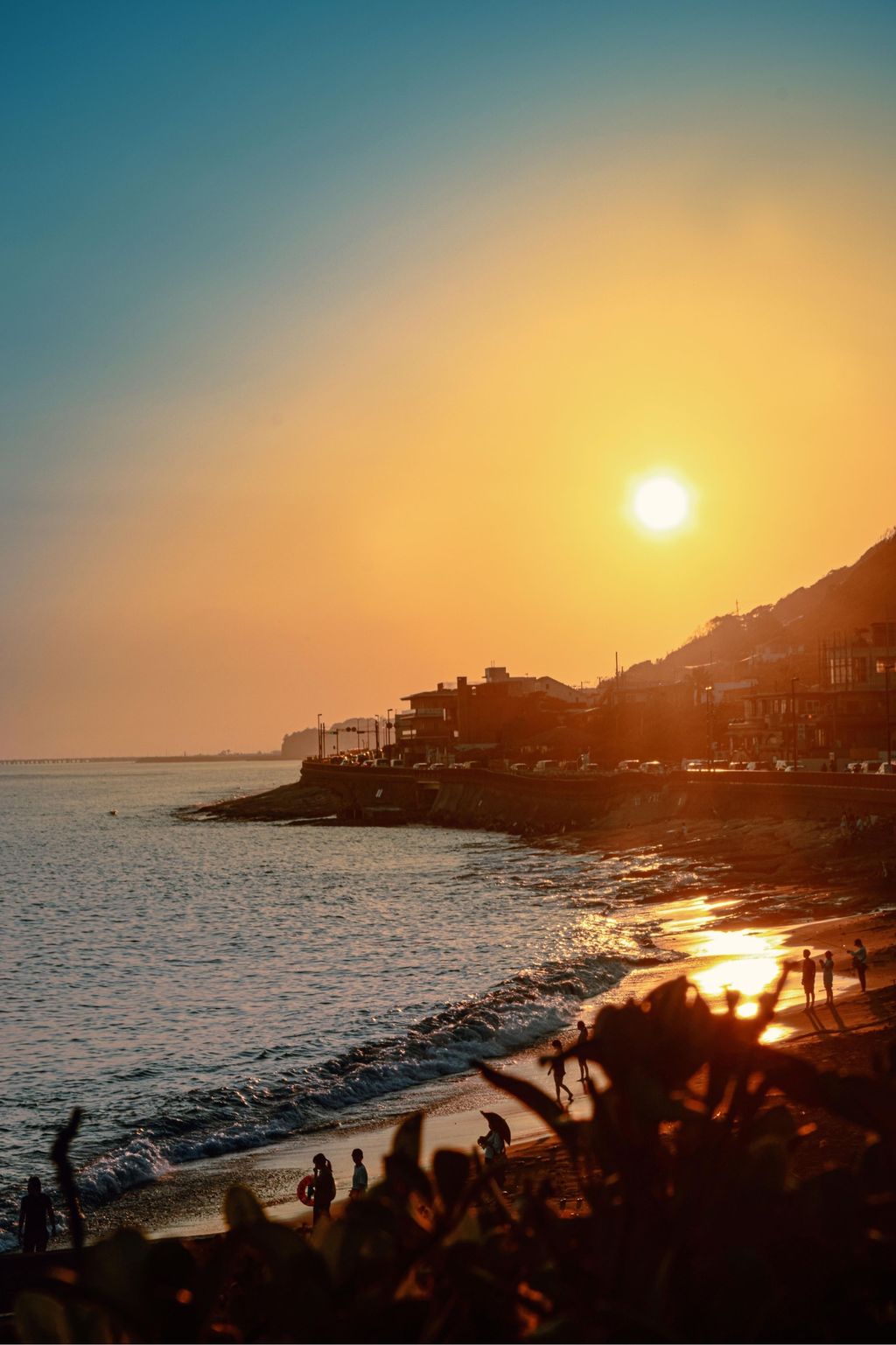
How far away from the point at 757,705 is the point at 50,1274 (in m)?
107

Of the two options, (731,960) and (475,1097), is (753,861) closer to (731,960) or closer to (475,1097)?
(731,960)

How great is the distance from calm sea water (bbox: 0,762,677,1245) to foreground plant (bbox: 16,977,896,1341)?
52.7 feet

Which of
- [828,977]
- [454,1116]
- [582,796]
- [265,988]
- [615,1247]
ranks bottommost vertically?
[265,988]

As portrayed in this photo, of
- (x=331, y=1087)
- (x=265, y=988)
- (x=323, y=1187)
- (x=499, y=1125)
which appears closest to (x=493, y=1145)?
(x=499, y=1125)

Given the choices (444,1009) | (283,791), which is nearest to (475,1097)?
(444,1009)

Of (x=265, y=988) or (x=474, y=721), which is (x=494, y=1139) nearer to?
(x=265, y=988)

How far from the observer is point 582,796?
294ft

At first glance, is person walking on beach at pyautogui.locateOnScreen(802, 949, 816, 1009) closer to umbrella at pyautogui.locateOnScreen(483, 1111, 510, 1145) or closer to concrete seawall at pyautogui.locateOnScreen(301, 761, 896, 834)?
umbrella at pyautogui.locateOnScreen(483, 1111, 510, 1145)

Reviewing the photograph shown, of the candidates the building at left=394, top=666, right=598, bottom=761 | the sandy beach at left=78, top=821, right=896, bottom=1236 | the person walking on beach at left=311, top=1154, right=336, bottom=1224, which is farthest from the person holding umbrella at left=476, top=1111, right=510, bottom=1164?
the building at left=394, top=666, right=598, bottom=761

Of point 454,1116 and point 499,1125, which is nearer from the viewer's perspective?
point 499,1125

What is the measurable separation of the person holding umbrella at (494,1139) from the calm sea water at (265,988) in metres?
5.61

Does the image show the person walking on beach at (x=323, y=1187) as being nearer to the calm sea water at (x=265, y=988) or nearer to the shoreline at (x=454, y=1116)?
the shoreline at (x=454, y=1116)

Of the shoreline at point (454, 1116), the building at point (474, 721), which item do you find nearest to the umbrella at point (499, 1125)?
the shoreline at point (454, 1116)

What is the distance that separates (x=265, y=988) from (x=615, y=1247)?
113ft
